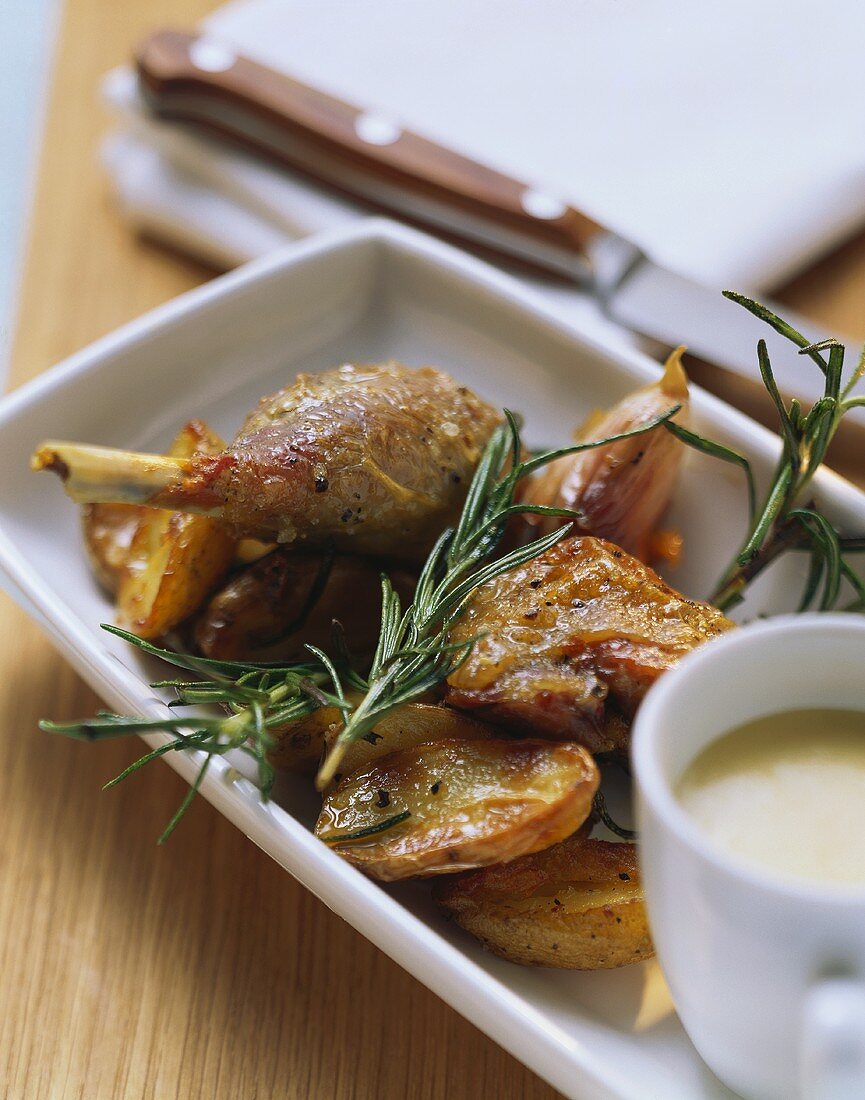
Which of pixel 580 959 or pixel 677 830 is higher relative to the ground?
pixel 677 830

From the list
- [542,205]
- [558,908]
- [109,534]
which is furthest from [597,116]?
[558,908]

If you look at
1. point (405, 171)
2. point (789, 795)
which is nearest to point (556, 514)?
point (789, 795)

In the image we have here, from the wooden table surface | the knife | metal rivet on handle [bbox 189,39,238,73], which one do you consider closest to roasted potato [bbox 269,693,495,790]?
the wooden table surface

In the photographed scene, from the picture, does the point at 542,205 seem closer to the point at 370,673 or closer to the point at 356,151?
the point at 356,151

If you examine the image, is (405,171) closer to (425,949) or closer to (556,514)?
(556,514)

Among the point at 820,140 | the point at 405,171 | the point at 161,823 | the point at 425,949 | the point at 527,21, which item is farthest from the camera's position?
the point at 527,21

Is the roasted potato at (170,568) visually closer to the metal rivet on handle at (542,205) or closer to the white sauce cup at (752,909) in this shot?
the white sauce cup at (752,909)

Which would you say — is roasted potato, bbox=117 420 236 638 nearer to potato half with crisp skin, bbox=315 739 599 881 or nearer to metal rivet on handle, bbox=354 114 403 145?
potato half with crisp skin, bbox=315 739 599 881
